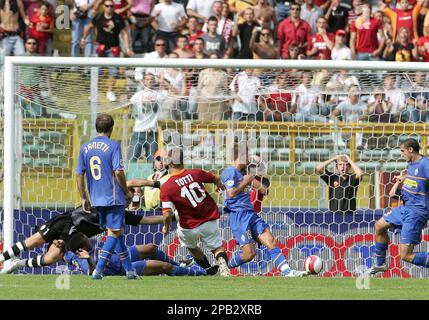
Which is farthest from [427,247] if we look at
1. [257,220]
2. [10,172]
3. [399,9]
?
[399,9]

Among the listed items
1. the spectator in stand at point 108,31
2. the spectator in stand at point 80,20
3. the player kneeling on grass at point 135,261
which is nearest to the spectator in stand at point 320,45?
the spectator in stand at point 108,31

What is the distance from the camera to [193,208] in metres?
14.1

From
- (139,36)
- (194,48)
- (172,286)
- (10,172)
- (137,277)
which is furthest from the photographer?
(139,36)

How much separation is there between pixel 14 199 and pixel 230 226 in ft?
9.38

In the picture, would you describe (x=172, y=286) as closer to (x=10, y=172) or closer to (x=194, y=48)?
(x=10, y=172)

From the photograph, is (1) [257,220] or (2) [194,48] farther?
(2) [194,48]

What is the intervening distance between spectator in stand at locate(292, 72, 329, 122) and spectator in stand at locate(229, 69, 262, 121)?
644 millimetres

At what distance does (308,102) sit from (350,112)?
70 centimetres

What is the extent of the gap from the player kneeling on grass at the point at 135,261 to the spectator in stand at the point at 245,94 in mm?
2623

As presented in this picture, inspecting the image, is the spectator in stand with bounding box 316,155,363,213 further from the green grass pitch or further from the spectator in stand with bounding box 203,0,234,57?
the spectator in stand with bounding box 203,0,234,57

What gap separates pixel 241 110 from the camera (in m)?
16.1

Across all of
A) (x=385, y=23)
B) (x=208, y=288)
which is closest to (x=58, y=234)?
(x=208, y=288)

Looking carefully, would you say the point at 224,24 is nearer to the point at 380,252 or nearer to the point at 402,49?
the point at 402,49

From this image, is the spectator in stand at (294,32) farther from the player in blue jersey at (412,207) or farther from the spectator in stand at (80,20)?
the player in blue jersey at (412,207)
